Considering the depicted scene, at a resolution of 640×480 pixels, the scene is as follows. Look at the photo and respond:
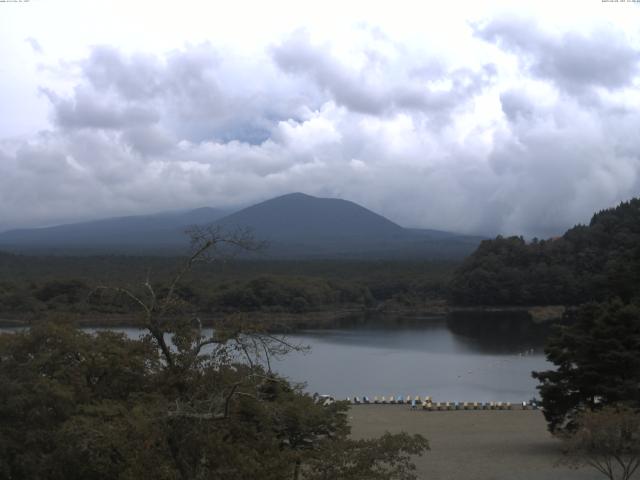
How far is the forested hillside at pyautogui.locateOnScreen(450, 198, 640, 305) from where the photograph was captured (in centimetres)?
4791

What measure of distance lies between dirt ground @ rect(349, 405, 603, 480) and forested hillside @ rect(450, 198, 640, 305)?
102ft

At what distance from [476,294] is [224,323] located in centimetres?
4537

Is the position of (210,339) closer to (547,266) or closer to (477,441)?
(477,441)

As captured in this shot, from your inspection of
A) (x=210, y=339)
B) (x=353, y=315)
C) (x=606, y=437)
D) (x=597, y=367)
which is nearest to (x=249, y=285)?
(x=353, y=315)

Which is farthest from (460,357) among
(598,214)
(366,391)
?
(598,214)

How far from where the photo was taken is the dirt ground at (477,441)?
33.9ft

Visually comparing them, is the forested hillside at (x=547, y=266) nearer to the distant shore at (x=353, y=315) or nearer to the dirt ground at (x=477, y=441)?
the distant shore at (x=353, y=315)

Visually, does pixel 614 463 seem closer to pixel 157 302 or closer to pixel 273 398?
pixel 273 398

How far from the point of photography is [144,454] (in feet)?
14.4

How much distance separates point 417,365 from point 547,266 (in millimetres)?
26443

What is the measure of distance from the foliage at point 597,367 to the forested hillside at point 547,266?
35.1m

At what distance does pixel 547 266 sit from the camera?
50.0 meters

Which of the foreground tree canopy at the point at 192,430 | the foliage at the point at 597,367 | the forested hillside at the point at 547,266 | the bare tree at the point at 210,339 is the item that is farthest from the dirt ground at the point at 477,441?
the forested hillside at the point at 547,266

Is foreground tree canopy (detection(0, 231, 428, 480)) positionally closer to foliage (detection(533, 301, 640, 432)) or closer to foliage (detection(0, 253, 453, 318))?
foliage (detection(533, 301, 640, 432))
